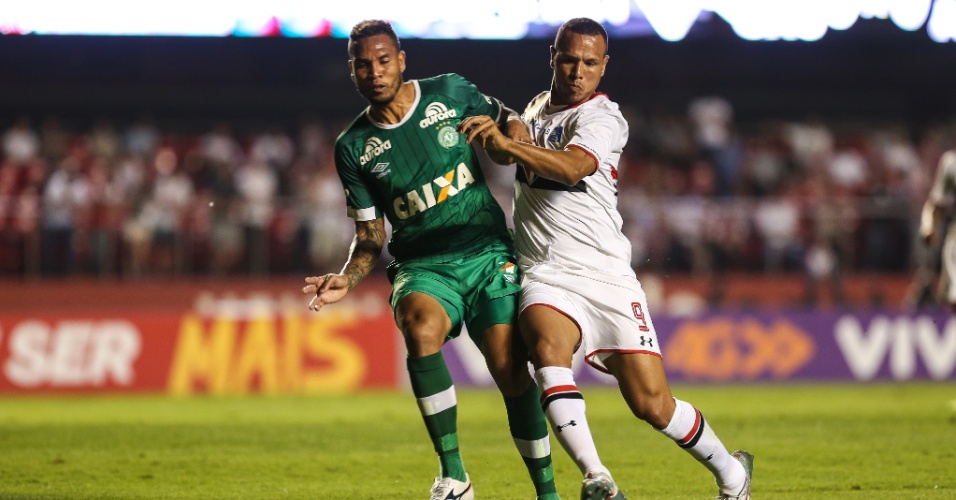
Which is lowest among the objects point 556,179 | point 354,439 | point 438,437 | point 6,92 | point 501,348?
point 354,439

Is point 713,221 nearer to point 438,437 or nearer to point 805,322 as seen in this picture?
point 805,322

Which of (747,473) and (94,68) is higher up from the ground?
(94,68)

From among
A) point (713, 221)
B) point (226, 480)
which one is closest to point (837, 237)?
point (713, 221)

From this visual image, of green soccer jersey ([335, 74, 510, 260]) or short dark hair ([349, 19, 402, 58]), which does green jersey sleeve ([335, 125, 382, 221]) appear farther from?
short dark hair ([349, 19, 402, 58])

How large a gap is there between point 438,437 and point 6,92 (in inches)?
741

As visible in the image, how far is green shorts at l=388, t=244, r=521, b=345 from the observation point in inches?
252

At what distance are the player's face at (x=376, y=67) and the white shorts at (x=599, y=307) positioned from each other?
3.99 feet

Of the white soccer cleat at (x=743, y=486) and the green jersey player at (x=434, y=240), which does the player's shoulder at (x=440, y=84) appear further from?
the white soccer cleat at (x=743, y=486)

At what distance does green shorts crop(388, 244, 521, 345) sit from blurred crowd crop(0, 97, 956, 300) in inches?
394

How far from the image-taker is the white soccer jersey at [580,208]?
629 centimetres

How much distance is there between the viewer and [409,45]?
22.0 metres

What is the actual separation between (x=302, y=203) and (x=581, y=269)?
11986 millimetres

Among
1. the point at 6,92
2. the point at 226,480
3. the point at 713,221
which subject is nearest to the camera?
the point at 226,480

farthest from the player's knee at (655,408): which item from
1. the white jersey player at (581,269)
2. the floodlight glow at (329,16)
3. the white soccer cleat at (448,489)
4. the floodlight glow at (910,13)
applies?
the floodlight glow at (910,13)
